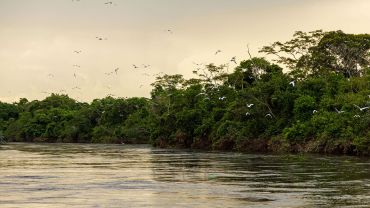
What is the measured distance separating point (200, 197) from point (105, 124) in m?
95.9

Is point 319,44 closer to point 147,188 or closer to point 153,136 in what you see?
point 153,136

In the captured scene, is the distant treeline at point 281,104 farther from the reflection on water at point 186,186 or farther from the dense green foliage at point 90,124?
the reflection on water at point 186,186

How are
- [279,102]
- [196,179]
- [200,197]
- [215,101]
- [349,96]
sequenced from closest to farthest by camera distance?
[200,197] < [196,179] < [349,96] < [279,102] < [215,101]

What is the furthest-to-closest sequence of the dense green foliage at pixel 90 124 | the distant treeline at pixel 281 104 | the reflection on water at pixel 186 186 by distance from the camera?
the dense green foliage at pixel 90 124, the distant treeline at pixel 281 104, the reflection on water at pixel 186 186

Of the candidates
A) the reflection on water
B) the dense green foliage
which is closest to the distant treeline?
the dense green foliage

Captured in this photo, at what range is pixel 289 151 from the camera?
61.7 m

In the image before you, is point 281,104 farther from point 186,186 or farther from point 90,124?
point 90,124

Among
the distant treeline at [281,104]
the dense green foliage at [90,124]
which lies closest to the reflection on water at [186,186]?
the distant treeline at [281,104]

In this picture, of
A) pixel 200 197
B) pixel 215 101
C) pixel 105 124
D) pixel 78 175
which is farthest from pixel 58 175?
pixel 105 124

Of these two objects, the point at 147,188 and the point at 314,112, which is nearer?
the point at 147,188

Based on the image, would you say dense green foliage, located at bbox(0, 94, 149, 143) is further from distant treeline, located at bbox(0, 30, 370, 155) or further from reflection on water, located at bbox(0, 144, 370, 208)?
reflection on water, located at bbox(0, 144, 370, 208)

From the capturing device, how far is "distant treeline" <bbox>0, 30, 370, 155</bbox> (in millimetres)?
58500

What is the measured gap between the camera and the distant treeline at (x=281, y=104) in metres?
58.5

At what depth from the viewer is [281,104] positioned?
228 ft
